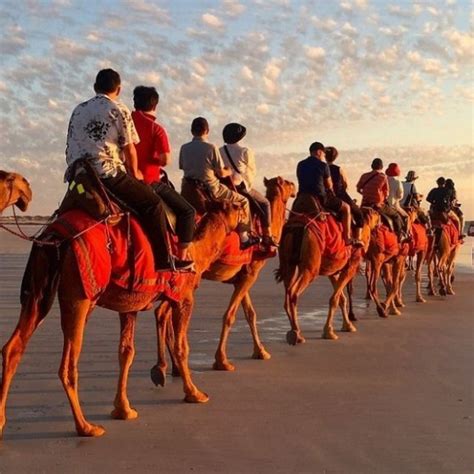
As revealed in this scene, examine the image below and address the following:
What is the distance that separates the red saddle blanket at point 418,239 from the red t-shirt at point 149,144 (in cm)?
1138

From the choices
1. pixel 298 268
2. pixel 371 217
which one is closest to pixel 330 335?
pixel 298 268

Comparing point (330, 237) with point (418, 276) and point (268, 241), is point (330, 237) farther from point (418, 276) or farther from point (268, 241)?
point (418, 276)

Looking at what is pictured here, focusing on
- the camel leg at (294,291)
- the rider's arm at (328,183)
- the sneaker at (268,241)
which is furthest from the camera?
the rider's arm at (328,183)

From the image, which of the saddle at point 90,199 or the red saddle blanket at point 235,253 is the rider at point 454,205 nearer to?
the red saddle blanket at point 235,253

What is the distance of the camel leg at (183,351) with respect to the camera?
7.89 meters

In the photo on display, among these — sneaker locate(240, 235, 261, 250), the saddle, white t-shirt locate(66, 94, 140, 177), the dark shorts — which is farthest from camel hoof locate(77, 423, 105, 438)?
the dark shorts

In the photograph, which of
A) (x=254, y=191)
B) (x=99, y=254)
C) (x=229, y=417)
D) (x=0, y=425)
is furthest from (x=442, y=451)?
(x=254, y=191)

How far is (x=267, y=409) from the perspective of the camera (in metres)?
7.61

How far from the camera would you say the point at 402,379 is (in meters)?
9.02

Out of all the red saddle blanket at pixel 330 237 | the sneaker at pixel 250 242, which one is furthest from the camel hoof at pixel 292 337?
the sneaker at pixel 250 242

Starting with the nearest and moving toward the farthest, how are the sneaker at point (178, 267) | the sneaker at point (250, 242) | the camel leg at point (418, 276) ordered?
the sneaker at point (178, 267) < the sneaker at point (250, 242) < the camel leg at point (418, 276)

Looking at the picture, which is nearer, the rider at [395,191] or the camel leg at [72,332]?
the camel leg at [72,332]

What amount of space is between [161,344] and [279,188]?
11.8 ft

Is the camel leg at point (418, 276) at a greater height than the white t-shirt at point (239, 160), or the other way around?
the white t-shirt at point (239, 160)
